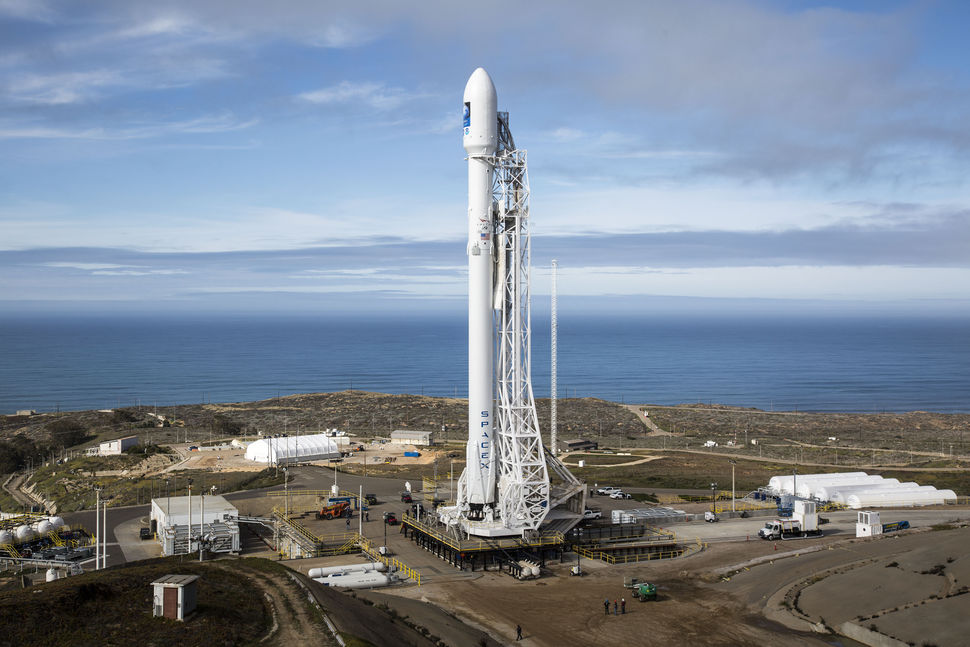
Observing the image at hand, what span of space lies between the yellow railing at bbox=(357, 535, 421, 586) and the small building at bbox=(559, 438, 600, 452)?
40.9m

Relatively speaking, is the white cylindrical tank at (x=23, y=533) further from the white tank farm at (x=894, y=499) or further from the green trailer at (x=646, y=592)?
the white tank farm at (x=894, y=499)

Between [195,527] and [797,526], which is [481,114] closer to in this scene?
[195,527]

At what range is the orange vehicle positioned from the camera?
1966 inches

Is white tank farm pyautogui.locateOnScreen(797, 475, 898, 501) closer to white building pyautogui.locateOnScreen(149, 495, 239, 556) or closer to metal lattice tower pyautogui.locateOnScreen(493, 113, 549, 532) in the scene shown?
metal lattice tower pyautogui.locateOnScreen(493, 113, 549, 532)

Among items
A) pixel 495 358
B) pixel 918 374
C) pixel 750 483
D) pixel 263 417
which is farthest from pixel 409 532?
pixel 918 374

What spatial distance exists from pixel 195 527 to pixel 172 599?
66.7ft

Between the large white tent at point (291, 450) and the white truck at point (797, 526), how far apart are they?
133 ft

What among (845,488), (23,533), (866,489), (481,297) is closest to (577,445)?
(845,488)

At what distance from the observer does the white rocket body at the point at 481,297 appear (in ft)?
133

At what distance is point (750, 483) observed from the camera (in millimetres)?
61906

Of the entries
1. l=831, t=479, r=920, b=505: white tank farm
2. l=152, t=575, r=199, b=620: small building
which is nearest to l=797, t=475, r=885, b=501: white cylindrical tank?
l=831, t=479, r=920, b=505: white tank farm

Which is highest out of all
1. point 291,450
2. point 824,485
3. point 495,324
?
point 495,324

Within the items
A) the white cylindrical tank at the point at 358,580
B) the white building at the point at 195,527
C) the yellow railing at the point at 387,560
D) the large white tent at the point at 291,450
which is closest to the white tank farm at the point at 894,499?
the yellow railing at the point at 387,560

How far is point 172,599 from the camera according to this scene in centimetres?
2370
